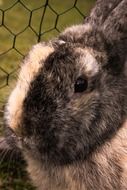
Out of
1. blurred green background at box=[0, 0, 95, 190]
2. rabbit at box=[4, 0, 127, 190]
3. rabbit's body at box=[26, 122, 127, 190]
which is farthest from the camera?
blurred green background at box=[0, 0, 95, 190]

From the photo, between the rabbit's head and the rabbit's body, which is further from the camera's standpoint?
the rabbit's body

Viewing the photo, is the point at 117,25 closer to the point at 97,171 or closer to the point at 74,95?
the point at 74,95

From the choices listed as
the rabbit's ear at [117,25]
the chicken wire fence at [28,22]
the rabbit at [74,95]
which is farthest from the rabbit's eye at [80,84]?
the chicken wire fence at [28,22]

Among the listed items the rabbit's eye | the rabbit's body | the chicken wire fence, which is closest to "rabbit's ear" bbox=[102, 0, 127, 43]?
the rabbit's eye

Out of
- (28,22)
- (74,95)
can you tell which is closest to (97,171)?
(74,95)

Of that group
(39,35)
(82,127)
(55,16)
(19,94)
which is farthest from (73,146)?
(55,16)

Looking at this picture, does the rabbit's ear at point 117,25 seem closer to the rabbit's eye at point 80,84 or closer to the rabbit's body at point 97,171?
the rabbit's eye at point 80,84

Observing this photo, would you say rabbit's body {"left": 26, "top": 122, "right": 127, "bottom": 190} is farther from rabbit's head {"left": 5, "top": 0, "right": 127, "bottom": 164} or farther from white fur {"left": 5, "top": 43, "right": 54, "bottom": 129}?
white fur {"left": 5, "top": 43, "right": 54, "bottom": 129}

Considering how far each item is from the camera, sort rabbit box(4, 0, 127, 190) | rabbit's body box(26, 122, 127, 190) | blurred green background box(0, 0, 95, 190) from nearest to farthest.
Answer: rabbit box(4, 0, 127, 190)
rabbit's body box(26, 122, 127, 190)
blurred green background box(0, 0, 95, 190)
